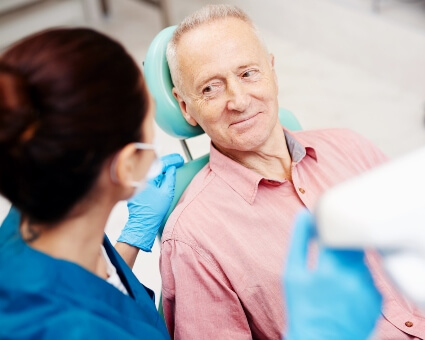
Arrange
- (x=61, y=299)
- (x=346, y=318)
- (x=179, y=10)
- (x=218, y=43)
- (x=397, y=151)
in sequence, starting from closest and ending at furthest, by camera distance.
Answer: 1. (x=346, y=318)
2. (x=61, y=299)
3. (x=218, y=43)
4. (x=397, y=151)
5. (x=179, y=10)

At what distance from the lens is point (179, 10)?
4.31 meters

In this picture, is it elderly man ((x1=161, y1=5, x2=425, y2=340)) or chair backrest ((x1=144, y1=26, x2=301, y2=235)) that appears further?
chair backrest ((x1=144, y1=26, x2=301, y2=235))

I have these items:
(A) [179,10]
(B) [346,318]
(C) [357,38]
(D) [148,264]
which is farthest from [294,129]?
(A) [179,10]

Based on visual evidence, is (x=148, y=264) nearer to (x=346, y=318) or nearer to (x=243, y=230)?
(x=243, y=230)

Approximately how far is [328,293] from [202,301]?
0.63m

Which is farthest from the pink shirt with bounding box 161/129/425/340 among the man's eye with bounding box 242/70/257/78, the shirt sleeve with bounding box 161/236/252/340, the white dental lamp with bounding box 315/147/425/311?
the white dental lamp with bounding box 315/147/425/311

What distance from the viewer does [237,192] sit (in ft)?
5.13

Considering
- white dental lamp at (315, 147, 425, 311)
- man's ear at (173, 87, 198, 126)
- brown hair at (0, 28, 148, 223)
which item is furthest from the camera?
man's ear at (173, 87, 198, 126)

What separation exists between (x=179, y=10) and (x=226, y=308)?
127 inches

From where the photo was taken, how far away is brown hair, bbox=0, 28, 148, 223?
891mm

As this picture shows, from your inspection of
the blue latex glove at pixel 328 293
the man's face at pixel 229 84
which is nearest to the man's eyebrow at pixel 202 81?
the man's face at pixel 229 84

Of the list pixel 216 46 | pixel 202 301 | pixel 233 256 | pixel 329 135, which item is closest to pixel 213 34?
pixel 216 46

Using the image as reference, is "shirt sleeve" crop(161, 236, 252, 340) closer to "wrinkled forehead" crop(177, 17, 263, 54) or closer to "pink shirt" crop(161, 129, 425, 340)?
"pink shirt" crop(161, 129, 425, 340)

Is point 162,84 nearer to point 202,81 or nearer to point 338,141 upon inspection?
point 202,81
